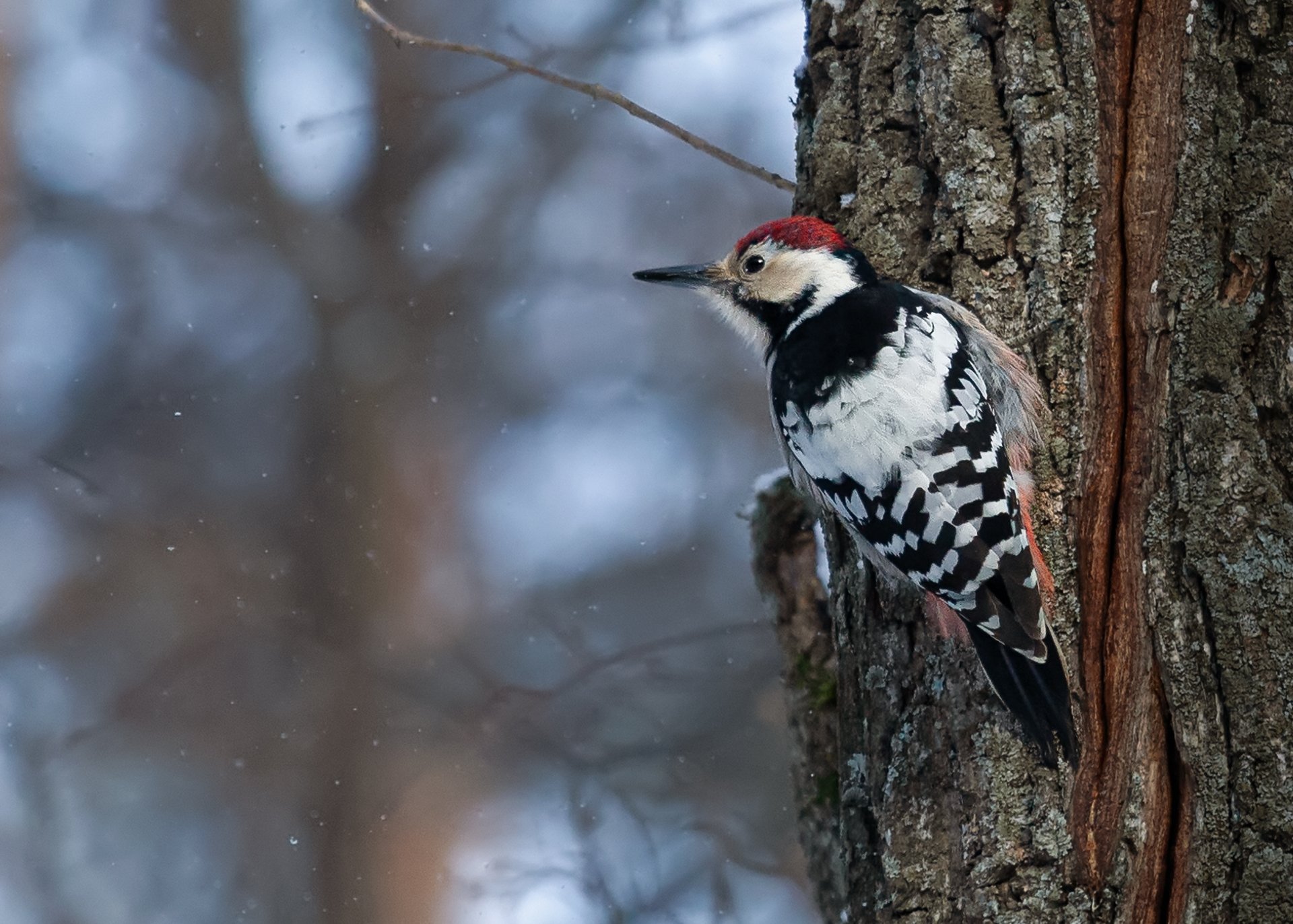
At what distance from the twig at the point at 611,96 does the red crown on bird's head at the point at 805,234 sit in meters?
0.11

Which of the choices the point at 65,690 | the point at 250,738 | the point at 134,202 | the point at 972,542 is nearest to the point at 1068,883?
the point at 972,542

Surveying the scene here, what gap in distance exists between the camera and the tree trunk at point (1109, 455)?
5.76ft

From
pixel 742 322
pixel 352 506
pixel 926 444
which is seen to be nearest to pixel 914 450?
pixel 926 444

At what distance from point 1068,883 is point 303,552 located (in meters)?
5.21

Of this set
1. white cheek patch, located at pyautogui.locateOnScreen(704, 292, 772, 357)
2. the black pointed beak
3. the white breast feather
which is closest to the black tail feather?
the white breast feather

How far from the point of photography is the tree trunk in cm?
176

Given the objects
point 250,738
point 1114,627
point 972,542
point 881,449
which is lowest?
point 1114,627

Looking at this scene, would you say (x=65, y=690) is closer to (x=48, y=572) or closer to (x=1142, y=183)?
(x=48, y=572)

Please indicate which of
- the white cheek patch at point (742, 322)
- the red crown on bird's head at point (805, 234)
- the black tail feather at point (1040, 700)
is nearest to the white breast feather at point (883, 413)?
the red crown on bird's head at point (805, 234)

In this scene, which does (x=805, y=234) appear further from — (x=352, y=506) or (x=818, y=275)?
(x=352, y=506)

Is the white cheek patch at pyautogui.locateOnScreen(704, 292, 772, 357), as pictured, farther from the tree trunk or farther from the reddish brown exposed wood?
the reddish brown exposed wood

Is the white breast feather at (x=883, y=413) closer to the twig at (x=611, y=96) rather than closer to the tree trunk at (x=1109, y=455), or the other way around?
the tree trunk at (x=1109, y=455)

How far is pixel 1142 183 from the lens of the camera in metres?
2.01

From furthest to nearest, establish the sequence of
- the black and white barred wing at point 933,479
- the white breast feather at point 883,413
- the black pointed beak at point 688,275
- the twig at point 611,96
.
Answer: the black pointed beak at point 688,275 < the twig at point 611,96 < the white breast feather at point 883,413 < the black and white barred wing at point 933,479
